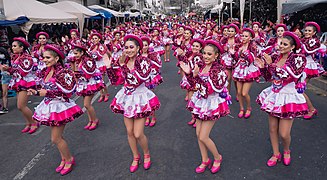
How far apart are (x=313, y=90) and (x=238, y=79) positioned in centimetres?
356

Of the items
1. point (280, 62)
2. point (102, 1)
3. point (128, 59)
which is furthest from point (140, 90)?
point (102, 1)

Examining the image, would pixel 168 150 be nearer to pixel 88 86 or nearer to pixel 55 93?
pixel 55 93

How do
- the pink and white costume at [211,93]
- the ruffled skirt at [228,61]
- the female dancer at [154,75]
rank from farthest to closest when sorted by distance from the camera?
the ruffled skirt at [228,61] → the female dancer at [154,75] → the pink and white costume at [211,93]

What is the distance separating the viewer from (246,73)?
18.9 ft

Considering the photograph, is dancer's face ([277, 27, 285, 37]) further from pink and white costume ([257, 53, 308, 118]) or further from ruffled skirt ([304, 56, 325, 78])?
pink and white costume ([257, 53, 308, 118])

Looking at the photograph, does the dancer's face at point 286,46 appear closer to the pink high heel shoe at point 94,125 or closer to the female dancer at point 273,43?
the female dancer at point 273,43

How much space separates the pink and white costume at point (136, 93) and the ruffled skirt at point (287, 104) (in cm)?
165

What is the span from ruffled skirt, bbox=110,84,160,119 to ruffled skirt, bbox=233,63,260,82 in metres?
2.56

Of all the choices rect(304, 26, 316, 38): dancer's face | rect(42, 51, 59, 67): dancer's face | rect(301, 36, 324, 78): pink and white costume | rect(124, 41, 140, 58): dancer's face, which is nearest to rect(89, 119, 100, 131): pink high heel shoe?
rect(42, 51, 59, 67): dancer's face

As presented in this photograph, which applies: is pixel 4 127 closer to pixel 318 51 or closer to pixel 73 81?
pixel 73 81

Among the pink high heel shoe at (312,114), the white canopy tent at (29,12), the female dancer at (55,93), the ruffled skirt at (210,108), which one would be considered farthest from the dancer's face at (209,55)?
the white canopy tent at (29,12)

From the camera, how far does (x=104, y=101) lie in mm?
7910

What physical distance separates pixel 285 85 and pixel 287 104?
28 cm

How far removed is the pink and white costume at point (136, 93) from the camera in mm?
3756
